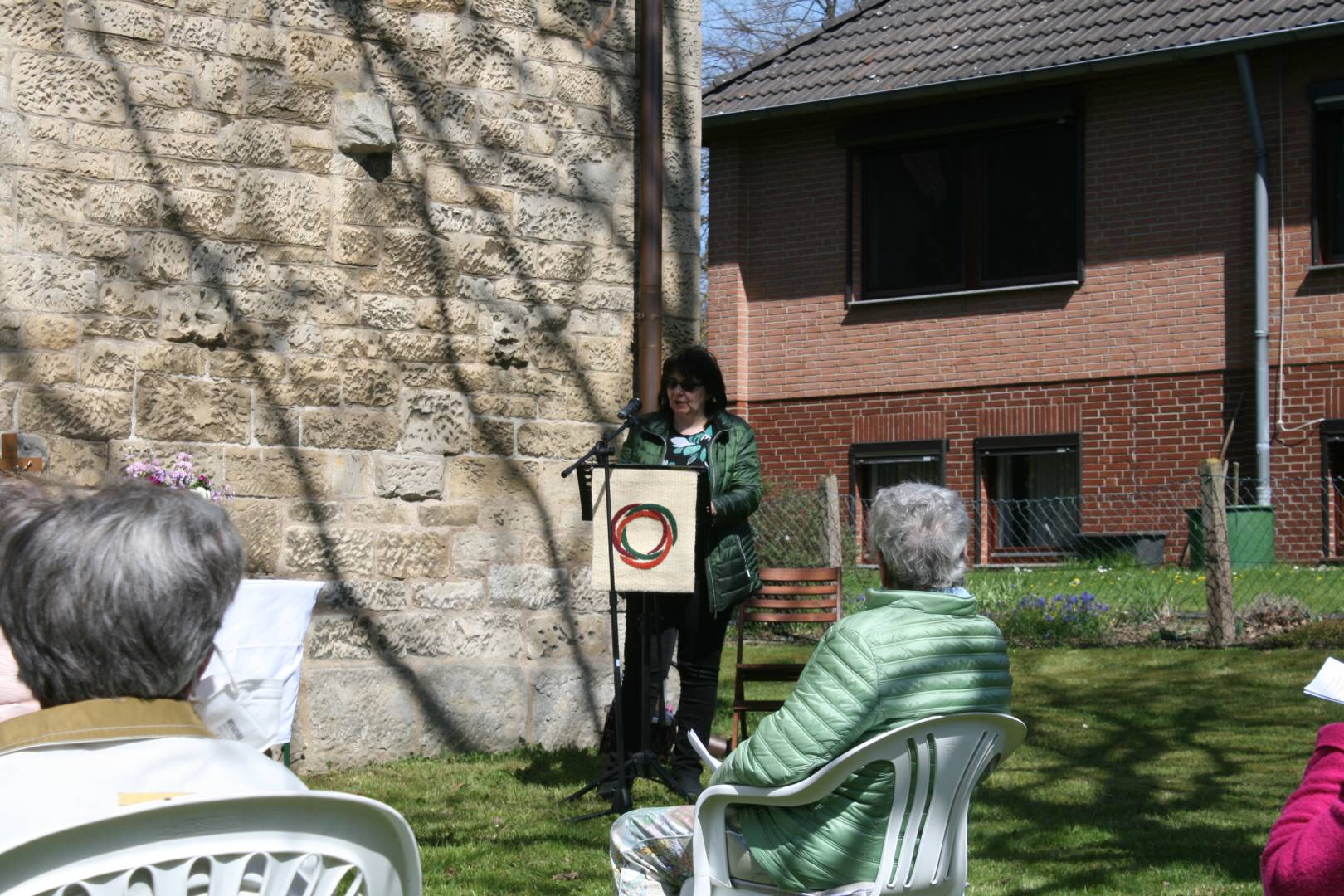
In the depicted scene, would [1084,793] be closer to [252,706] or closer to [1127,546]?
[252,706]

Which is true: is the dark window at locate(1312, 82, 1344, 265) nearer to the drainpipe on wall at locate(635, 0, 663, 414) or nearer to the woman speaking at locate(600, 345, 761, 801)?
the drainpipe on wall at locate(635, 0, 663, 414)

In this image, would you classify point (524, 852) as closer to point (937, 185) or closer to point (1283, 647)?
point (1283, 647)

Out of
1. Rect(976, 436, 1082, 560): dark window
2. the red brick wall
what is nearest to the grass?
Rect(976, 436, 1082, 560): dark window

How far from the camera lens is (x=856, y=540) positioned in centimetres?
1405

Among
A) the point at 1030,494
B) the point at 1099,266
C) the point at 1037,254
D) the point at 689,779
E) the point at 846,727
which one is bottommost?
the point at 689,779

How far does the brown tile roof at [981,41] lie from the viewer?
48.7 feet

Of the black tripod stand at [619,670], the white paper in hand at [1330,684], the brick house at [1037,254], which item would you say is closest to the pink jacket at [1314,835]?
the white paper in hand at [1330,684]

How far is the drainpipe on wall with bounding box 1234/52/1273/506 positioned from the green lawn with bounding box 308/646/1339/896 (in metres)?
5.30

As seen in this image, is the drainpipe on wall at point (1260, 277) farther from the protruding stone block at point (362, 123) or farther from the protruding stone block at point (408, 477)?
the protruding stone block at point (362, 123)

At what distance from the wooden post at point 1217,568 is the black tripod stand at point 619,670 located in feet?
16.4

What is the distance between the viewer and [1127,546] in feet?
49.6

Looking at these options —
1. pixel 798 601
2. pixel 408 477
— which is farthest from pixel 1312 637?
pixel 408 477

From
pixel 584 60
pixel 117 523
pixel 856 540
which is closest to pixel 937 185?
pixel 856 540

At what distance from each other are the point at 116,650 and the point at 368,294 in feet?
17.4
